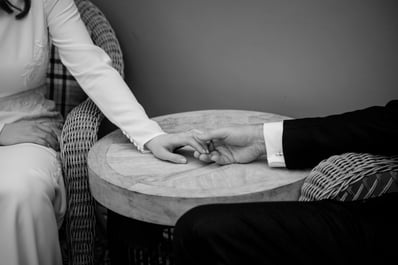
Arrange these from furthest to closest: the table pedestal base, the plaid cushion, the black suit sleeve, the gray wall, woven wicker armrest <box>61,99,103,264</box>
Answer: the plaid cushion, the gray wall, woven wicker armrest <box>61,99,103,264</box>, the table pedestal base, the black suit sleeve

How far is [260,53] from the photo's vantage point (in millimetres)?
2461

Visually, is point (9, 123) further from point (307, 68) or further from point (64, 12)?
point (307, 68)

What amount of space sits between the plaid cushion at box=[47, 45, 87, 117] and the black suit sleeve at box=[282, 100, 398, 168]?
1183 mm

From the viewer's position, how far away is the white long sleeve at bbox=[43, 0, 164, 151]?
6.86 feet

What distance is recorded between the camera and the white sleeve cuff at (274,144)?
70.3 inches

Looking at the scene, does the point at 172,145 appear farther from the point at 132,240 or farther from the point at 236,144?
the point at 132,240

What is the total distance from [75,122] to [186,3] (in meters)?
0.77

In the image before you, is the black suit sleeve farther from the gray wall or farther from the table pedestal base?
the gray wall

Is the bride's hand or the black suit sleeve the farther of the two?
the bride's hand

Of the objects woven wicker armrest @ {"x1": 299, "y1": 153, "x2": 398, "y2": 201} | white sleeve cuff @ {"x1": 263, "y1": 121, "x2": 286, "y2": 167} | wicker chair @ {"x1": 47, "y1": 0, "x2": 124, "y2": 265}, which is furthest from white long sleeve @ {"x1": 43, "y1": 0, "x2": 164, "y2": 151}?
woven wicker armrest @ {"x1": 299, "y1": 153, "x2": 398, "y2": 201}

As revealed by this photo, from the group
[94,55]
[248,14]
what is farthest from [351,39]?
[94,55]

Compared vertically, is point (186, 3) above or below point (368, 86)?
above

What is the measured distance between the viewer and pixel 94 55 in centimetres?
220

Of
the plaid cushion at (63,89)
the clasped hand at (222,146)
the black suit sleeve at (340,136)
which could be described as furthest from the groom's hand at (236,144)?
the plaid cushion at (63,89)
